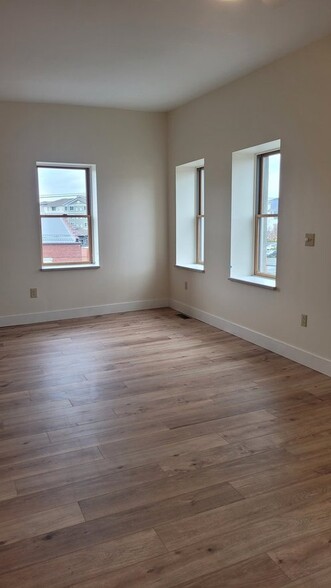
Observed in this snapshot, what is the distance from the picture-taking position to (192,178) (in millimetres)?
5891

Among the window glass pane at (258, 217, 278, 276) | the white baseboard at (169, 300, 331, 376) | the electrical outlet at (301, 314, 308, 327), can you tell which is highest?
the window glass pane at (258, 217, 278, 276)

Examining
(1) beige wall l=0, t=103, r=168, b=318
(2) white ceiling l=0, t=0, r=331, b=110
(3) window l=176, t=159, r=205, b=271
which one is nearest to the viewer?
(2) white ceiling l=0, t=0, r=331, b=110

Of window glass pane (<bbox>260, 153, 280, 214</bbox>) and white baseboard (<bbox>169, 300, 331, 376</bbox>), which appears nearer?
white baseboard (<bbox>169, 300, 331, 376</bbox>)

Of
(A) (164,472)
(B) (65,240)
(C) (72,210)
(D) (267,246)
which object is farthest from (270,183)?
(A) (164,472)

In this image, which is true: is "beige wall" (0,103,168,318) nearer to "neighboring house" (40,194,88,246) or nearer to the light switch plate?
"neighboring house" (40,194,88,246)

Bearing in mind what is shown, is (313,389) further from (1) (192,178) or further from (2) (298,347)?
(1) (192,178)

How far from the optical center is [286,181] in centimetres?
388

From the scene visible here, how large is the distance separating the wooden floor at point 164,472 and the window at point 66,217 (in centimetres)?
198

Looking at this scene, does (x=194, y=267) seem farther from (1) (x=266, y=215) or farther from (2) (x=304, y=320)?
(2) (x=304, y=320)

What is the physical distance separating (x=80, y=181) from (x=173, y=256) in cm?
156

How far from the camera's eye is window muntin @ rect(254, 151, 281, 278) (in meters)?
4.48

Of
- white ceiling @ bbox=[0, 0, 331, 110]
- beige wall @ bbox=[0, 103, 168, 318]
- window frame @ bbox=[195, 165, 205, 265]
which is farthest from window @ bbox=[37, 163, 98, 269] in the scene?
window frame @ bbox=[195, 165, 205, 265]

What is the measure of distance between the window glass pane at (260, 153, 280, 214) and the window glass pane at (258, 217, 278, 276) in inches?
4.6

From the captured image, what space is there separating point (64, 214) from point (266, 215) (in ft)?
8.42
